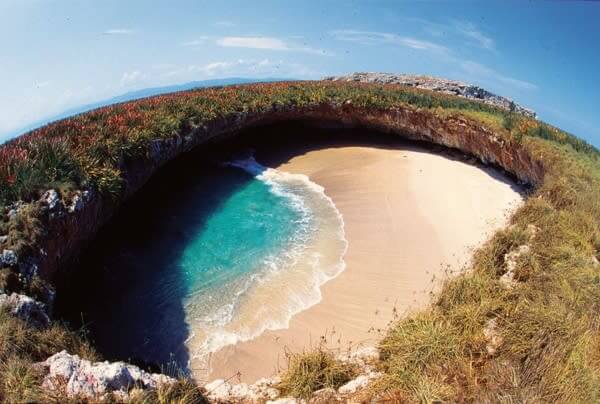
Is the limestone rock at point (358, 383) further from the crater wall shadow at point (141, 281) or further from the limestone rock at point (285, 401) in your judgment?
the crater wall shadow at point (141, 281)

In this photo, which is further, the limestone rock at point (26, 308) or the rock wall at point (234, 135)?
the rock wall at point (234, 135)

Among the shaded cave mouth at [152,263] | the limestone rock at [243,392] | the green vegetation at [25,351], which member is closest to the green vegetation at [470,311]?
the green vegetation at [25,351]

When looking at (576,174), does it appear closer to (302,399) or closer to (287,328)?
(287,328)

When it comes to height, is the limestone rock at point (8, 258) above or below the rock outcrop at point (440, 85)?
below

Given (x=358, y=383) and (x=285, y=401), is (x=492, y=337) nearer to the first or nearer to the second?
(x=358, y=383)

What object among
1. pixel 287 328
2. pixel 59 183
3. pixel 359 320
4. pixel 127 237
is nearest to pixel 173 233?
pixel 127 237

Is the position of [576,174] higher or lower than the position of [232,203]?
higher
